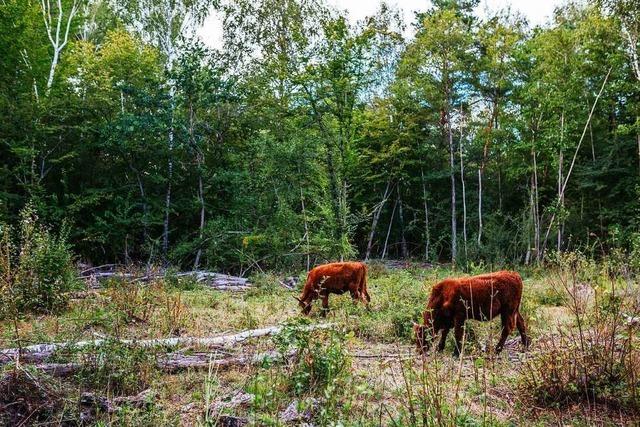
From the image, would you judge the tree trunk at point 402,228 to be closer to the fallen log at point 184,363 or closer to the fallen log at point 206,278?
the fallen log at point 206,278

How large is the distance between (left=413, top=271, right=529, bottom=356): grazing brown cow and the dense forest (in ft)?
27.1

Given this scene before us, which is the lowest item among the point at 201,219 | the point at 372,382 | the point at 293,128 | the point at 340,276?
the point at 372,382

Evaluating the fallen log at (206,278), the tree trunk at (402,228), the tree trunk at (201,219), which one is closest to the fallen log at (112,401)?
the fallen log at (206,278)

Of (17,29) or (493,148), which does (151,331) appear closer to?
(17,29)

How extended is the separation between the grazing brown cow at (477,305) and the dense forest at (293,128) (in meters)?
8.27

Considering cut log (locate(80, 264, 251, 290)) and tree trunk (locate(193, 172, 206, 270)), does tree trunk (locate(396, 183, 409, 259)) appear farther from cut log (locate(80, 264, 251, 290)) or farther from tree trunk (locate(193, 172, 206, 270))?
cut log (locate(80, 264, 251, 290))

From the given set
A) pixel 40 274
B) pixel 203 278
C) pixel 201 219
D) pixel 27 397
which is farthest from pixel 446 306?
pixel 201 219

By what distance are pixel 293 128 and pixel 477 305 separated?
11.5 meters

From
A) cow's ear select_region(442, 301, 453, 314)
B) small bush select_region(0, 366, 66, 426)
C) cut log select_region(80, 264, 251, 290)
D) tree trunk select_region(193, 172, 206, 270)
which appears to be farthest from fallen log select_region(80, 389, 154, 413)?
tree trunk select_region(193, 172, 206, 270)

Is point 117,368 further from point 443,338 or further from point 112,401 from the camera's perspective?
point 443,338

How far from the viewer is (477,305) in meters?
5.66

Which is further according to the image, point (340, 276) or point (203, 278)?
point (203, 278)

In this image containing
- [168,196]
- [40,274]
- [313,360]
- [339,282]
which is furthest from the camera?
[168,196]

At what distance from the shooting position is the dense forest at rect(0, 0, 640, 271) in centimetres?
1509
